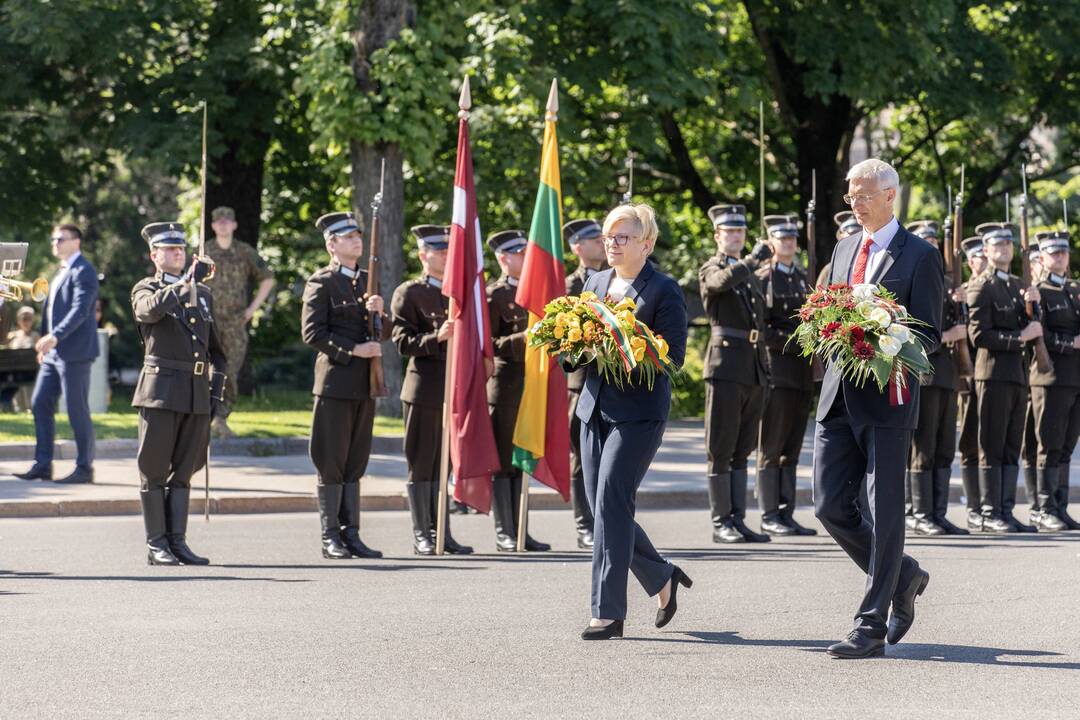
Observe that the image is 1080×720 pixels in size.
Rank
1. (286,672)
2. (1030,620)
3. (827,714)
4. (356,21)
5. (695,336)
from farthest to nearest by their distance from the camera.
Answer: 1. (695,336)
2. (356,21)
3. (1030,620)
4. (286,672)
5. (827,714)

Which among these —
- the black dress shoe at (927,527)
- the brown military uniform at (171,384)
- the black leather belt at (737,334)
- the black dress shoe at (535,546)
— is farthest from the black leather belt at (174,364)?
the black dress shoe at (927,527)

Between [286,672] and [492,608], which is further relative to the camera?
[492,608]

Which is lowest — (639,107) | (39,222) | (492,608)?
(492,608)

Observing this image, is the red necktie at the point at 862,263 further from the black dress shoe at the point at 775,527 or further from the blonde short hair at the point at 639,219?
the black dress shoe at the point at 775,527

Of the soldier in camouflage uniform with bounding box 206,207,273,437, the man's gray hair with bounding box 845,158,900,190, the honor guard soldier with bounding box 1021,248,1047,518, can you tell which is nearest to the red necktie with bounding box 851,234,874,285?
the man's gray hair with bounding box 845,158,900,190

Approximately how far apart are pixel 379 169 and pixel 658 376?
1239 cm

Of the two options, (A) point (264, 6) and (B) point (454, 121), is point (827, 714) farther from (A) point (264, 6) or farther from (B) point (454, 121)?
(A) point (264, 6)

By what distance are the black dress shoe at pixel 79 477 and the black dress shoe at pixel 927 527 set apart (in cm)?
673

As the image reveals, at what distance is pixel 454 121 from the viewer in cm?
2253

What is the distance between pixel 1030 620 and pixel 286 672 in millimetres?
3616

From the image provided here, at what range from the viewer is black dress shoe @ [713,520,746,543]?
11766 millimetres

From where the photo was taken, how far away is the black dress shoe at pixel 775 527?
12.2 meters

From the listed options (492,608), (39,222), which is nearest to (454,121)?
(39,222)

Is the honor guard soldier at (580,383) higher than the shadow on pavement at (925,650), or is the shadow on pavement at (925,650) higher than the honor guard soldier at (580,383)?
the honor guard soldier at (580,383)
